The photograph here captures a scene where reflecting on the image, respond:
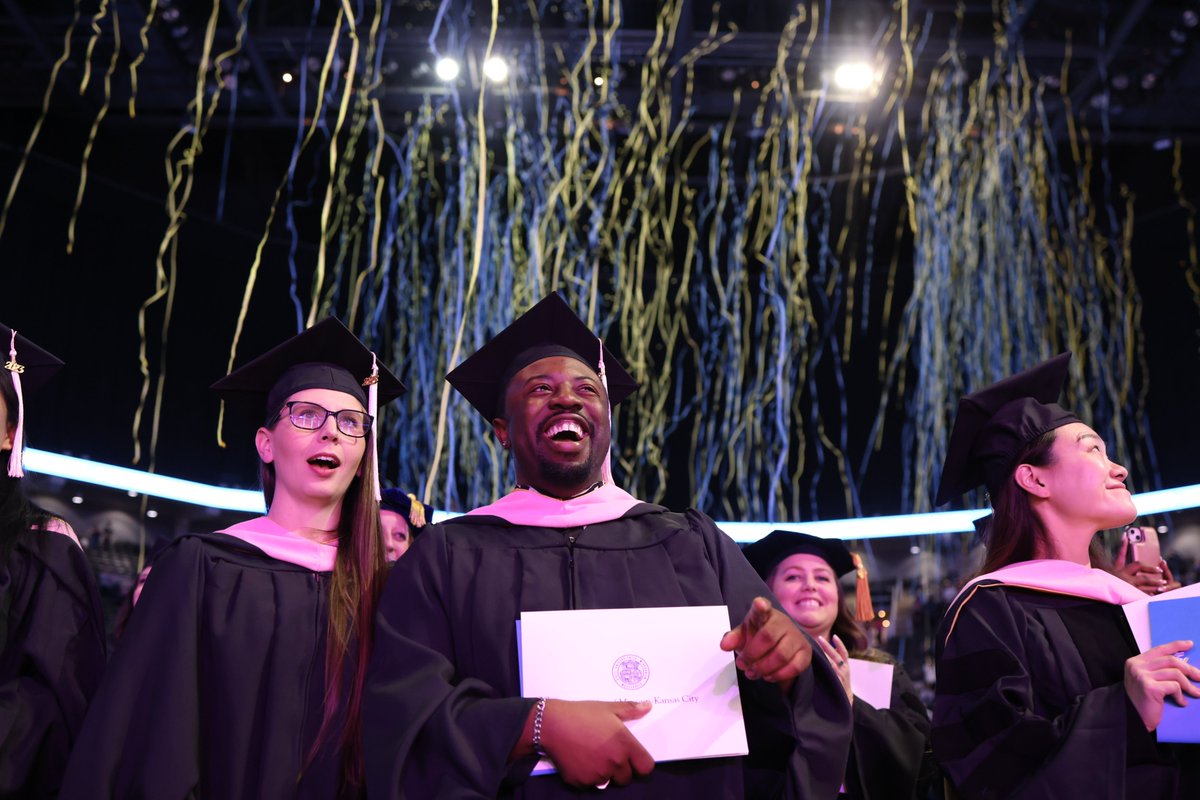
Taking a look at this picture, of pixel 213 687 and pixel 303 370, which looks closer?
pixel 213 687

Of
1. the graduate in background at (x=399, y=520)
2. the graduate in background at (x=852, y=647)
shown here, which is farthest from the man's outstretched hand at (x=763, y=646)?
the graduate in background at (x=399, y=520)

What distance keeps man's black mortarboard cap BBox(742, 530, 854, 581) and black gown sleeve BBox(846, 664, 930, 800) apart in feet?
2.04

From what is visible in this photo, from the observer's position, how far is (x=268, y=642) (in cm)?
304

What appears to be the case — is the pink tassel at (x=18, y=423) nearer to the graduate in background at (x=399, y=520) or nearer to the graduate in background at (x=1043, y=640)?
the graduate in background at (x=399, y=520)

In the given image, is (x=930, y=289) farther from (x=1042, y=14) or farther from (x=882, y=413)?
(x=1042, y=14)

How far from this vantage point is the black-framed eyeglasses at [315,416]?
3.36 metres

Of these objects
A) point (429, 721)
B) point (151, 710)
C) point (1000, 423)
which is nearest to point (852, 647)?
point (1000, 423)

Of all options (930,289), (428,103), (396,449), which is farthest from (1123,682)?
(396,449)

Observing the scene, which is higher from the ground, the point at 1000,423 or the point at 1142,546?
the point at 1000,423

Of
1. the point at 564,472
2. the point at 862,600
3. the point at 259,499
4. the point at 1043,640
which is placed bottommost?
the point at 1043,640

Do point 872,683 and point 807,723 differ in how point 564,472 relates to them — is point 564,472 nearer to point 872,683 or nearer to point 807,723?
point 807,723

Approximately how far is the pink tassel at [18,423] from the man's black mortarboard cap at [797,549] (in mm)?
2893

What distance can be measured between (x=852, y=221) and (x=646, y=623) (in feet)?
32.8

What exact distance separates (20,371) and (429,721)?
79.7 inches
